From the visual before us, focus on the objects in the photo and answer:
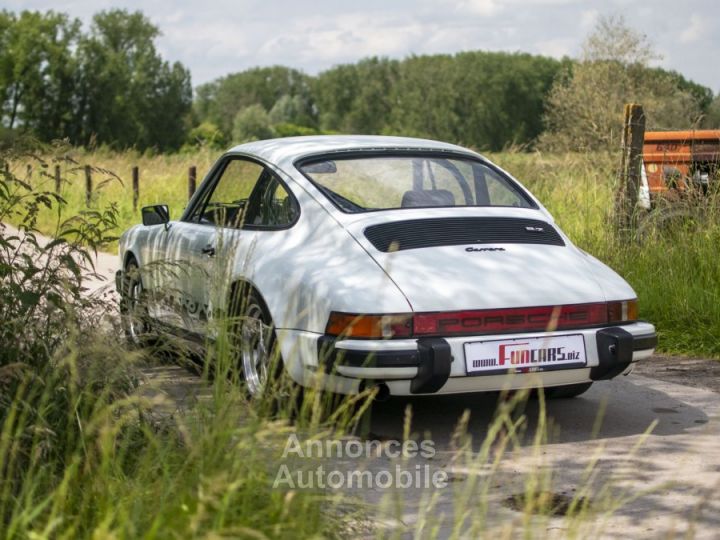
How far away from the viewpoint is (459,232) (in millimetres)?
6465

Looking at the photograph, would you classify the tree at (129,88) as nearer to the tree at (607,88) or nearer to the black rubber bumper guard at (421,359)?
the tree at (607,88)

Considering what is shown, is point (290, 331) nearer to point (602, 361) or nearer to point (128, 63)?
point (602, 361)

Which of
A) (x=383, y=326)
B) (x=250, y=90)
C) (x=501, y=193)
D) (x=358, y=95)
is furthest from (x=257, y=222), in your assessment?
(x=250, y=90)

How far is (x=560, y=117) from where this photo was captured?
44.9m

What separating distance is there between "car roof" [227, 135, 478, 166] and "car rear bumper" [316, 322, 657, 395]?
168cm

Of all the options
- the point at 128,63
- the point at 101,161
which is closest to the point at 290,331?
the point at 101,161

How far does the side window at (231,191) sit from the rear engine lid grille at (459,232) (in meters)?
1.31

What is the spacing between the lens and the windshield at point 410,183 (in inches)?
267

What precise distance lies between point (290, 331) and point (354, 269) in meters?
0.46

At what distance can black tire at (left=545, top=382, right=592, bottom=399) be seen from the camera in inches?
284

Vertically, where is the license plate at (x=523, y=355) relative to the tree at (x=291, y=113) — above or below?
below

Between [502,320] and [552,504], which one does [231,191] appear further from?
[552,504]

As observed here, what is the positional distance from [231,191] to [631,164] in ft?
15.6

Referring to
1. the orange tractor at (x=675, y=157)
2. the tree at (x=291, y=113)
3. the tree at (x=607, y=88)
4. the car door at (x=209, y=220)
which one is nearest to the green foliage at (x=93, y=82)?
the tree at (x=291, y=113)
